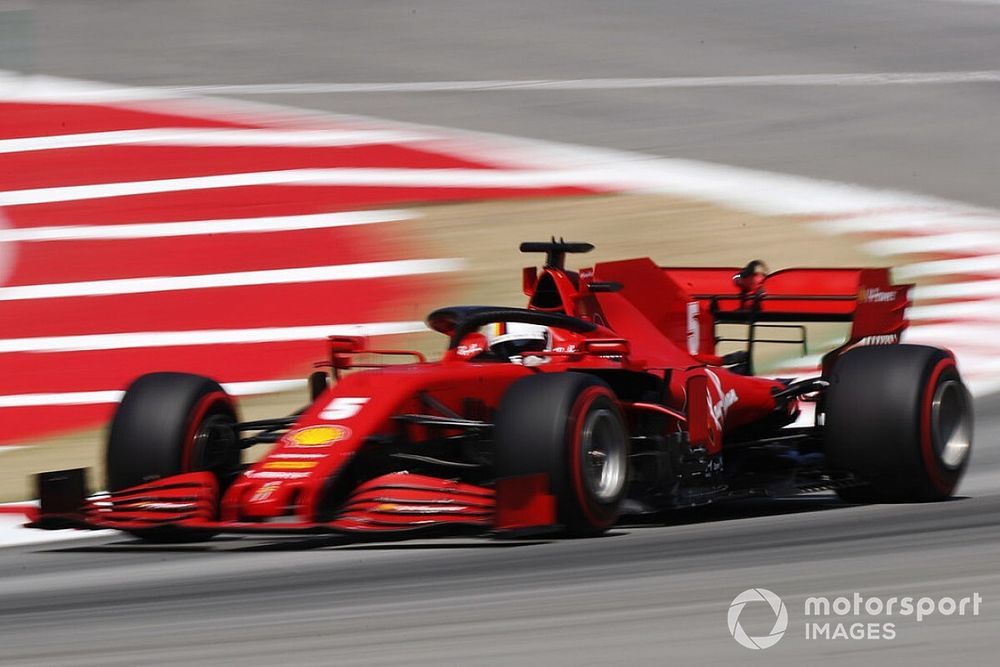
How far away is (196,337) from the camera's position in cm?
1170

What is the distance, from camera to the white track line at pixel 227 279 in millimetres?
12695

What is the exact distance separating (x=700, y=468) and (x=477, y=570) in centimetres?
166

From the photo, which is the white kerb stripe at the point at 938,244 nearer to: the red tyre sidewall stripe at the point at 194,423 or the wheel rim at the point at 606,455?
the wheel rim at the point at 606,455

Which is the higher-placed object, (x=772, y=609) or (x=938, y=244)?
(x=938, y=244)

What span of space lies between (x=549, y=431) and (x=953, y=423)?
7.67 feet

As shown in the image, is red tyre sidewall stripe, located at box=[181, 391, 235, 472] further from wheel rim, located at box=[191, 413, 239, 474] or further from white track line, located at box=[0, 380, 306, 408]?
white track line, located at box=[0, 380, 306, 408]

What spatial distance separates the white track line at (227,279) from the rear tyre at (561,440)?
20.9 ft

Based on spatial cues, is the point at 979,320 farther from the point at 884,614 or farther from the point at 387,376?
the point at 884,614

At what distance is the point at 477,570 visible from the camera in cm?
601

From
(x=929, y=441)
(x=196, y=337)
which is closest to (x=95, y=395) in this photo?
(x=196, y=337)

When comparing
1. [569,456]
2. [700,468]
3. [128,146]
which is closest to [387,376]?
[569,456]

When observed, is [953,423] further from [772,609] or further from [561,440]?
[772,609]

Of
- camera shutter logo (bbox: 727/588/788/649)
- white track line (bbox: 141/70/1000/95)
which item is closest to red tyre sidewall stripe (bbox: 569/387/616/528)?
camera shutter logo (bbox: 727/588/788/649)

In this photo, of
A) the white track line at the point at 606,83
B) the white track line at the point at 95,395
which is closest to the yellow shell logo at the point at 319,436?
the white track line at the point at 95,395
